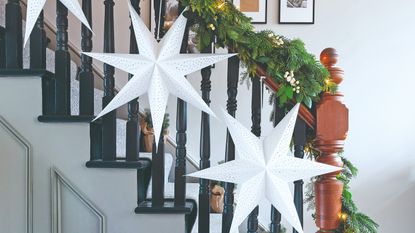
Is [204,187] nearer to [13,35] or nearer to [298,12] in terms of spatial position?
[13,35]

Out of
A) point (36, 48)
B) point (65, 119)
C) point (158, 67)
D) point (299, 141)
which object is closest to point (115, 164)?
point (65, 119)

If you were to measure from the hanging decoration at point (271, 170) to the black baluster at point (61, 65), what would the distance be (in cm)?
68

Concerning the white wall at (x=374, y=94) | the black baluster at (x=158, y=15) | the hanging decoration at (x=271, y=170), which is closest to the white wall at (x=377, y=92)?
the white wall at (x=374, y=94)

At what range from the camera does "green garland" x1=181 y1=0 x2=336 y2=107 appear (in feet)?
3.83

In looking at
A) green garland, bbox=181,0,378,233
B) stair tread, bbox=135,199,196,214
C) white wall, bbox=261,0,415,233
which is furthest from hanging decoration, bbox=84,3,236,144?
white wall, bbox=261,0,415,233

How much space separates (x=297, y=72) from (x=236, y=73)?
23cm

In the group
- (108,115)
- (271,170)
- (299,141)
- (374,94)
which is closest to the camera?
(271,170)

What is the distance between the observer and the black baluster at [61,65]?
1.36m

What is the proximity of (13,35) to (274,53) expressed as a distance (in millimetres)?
1023

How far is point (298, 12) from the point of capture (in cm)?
249

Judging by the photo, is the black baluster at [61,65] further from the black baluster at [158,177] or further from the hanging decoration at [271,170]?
Result: the hanging decoration at [271,170]

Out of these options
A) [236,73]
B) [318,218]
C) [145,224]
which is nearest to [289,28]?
[236,73]

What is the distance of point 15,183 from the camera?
137 centimetres

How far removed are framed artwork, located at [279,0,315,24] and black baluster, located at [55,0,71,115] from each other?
5.38ft
